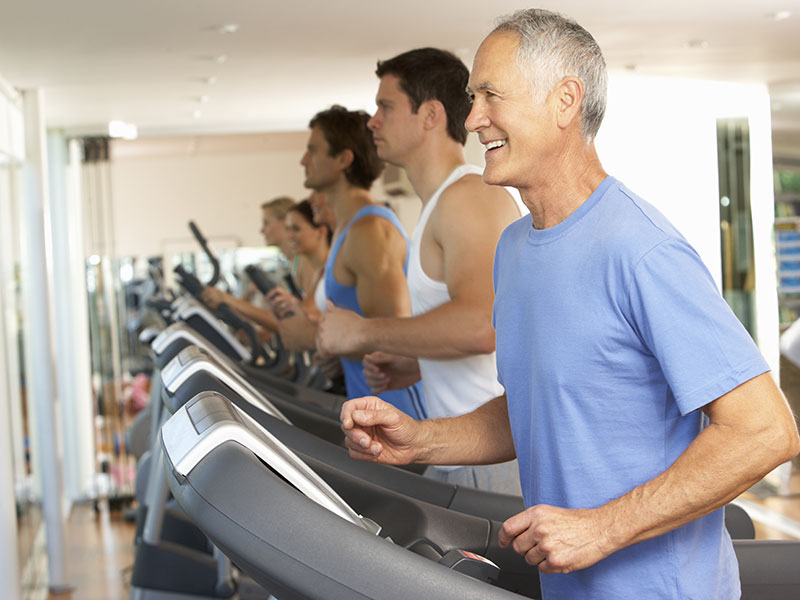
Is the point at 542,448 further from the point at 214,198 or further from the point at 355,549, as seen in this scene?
the point at 214,198

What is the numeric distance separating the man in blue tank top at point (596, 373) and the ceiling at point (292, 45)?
2.30 metres

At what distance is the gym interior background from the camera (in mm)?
3645

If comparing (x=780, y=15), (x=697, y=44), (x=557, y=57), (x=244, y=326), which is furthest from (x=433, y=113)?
(x=697, y=44)

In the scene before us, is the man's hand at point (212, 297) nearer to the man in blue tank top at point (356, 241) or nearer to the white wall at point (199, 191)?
the man in blue tank top at point (356, 241)

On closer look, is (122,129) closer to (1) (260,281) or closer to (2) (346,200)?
(1) (260,281)

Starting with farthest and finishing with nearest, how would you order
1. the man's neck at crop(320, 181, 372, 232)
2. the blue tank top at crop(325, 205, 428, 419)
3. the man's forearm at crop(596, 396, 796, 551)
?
1. the man's neck at crop(320, 181, 372, 232)
2. the blue tank top at crop(325, 205, 428, 419)
3. the man's forearm at crop(596, 396, 796, 551)

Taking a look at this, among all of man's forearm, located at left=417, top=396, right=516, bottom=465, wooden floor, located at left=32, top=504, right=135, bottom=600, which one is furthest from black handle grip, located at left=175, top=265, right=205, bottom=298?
man's forearm, located at left=417, top=396, right=516, bottom=465

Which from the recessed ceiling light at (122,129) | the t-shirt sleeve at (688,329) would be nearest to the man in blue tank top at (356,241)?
the t-shirt sleeve at (688,329)

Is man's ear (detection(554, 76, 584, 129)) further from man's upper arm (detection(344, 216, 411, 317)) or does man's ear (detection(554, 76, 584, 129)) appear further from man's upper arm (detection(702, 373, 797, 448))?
man's upper arm (detection(344, 216, 411, 317))

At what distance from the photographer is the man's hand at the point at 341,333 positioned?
201 centimetres

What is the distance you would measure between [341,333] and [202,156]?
196 inches

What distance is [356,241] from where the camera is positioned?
2738mm

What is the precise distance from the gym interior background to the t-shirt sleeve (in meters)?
2.55

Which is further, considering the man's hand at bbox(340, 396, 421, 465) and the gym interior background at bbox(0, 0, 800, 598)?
the gym interior background at bbox(0, 0, 800, 598)
